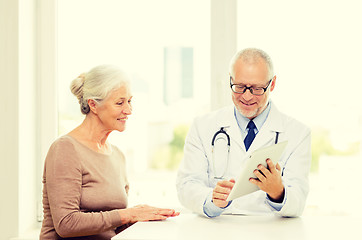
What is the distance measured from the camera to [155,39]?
315 centimetres

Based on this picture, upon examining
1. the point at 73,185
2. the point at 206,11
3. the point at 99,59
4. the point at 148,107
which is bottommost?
the point at 73,185

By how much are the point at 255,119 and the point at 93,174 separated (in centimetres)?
82

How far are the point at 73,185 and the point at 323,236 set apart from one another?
1041 mm

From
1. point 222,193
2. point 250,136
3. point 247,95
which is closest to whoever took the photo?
point 222,193

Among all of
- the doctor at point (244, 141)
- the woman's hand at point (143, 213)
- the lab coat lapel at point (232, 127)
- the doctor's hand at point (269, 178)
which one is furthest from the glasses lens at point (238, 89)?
the woman's hand at point (143, 213)

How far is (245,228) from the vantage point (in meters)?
1.92

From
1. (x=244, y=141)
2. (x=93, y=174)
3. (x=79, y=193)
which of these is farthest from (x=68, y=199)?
(x=244, y=141)

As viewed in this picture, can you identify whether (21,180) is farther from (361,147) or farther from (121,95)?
(361,147)

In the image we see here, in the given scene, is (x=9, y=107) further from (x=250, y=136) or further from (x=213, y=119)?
(x=250, y=136)

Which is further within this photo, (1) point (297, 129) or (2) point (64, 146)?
(1) point (297, 129)

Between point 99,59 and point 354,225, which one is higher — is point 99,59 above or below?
above

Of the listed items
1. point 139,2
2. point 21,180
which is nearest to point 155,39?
point 139,2

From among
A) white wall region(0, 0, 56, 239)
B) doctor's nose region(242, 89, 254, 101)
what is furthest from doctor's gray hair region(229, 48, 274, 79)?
white wall region(0, 0, 56, 239)

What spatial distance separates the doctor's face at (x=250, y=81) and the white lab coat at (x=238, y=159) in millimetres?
99
